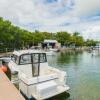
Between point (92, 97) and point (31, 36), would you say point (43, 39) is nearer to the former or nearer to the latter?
point (31, 36)

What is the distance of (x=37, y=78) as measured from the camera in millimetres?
10344

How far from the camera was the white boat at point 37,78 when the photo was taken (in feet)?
32.5

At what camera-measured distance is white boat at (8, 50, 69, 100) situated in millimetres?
9914

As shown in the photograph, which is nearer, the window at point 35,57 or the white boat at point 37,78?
the white boat at point 37,78

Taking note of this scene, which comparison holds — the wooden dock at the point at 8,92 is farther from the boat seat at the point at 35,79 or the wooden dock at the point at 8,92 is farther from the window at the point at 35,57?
the window at the point at 35,57

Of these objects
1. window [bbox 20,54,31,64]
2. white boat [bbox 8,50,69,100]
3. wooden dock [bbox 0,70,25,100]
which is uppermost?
window [bbox 20,54,31,64]

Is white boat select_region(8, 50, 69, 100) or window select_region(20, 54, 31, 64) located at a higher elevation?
window select_region(20, 54, 31, 64)

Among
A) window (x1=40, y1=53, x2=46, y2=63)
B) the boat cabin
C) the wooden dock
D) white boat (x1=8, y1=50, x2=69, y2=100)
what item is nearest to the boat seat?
white boat (x1=8, y1=50, x2=69, y2=100)

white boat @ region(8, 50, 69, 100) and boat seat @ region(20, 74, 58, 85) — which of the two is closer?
white boat @ region(8, 50, 69, 100)

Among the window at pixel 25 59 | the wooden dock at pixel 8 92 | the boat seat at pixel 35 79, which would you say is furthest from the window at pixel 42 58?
the wooden dock at pixel 8 92

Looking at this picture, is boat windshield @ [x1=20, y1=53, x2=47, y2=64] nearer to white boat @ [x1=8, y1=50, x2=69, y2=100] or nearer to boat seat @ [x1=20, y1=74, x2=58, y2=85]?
white boat @ [x1=8, y1=50, x2=69, y2=100]

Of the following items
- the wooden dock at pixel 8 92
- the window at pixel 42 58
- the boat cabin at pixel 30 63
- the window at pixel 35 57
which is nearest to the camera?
the wooden dock at pixel 8 92

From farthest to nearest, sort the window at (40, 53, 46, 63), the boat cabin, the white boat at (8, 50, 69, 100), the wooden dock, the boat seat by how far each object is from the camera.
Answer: the window at (40, 53, 46, 63)
the boat cabin
the boat seat
the white boat at (8, 50, 69, 100)
the wooden dock

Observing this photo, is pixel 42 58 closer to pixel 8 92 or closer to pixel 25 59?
pixel 25 59
